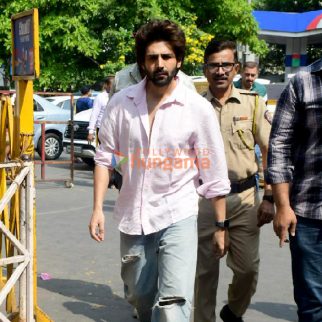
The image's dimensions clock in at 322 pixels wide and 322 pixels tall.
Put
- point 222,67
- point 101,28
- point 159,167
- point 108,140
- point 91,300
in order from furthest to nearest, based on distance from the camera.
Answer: point 101,28 < point 91,300 < point 222,67 < point 108,140 < point 159,167

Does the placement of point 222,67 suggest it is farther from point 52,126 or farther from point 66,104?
point 66,104

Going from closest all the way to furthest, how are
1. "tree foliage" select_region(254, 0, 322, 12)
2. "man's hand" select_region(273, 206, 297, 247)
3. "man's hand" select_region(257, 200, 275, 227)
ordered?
1. "man's hand" select_region(273, 206, 297, 247)
2. "man's hand" select_region(257, 200, 275, 227)
3. "tree foliage" select_region(254, 0, 322, 12)

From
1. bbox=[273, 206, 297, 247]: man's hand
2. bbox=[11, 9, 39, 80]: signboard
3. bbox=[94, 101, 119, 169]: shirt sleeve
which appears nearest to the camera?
bbox=[273, 206, 297, 247]: man's hand

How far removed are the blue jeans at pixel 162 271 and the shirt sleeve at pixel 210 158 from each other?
193 mm

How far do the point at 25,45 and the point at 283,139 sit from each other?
171 centimetres

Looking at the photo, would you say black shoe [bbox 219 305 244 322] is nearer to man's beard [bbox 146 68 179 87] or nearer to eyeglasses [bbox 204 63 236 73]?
eyeglasses [bbox 204 63 236 73]

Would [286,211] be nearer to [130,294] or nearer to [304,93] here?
[304,93]

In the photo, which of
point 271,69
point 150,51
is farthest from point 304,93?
point 271,69

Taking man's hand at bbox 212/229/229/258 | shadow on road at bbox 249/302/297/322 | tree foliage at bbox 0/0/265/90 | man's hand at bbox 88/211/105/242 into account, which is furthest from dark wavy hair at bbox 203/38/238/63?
tree foliage at bbox 0/0/265/90

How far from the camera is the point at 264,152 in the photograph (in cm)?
480

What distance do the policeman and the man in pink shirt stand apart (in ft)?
2.53

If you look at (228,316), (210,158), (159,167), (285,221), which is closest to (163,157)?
(159,167)

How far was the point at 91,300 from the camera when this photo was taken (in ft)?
18.7

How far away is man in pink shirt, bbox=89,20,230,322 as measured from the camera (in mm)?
3770
